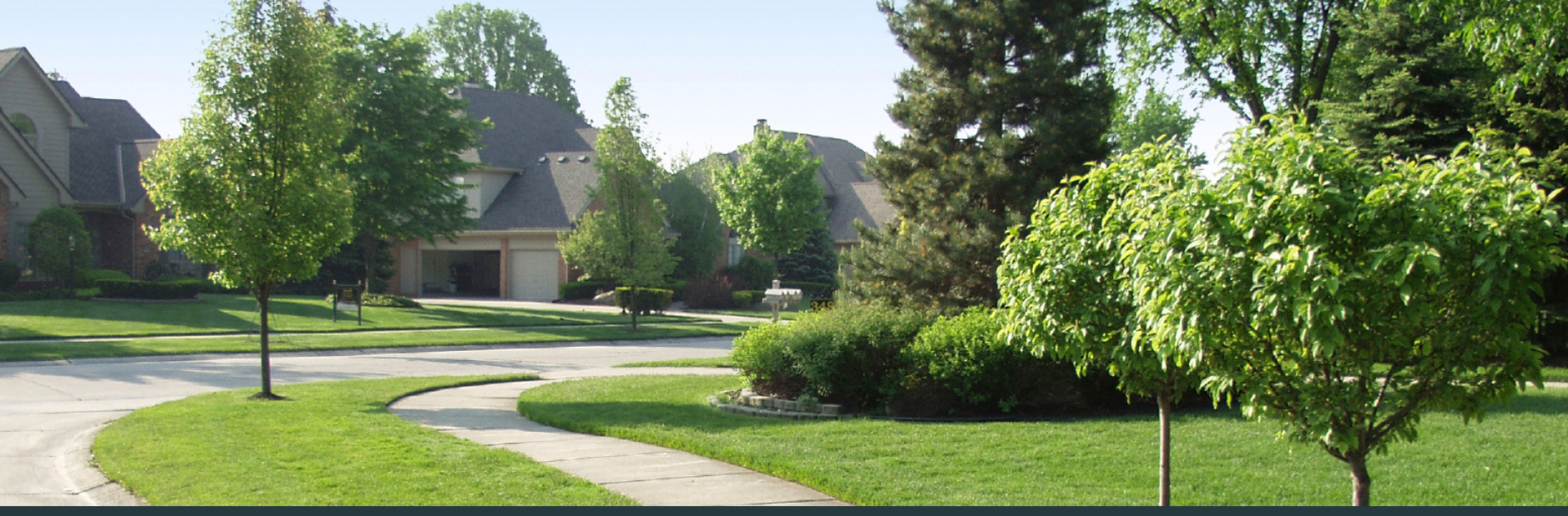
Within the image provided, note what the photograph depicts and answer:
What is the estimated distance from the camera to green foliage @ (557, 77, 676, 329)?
3372 centimetres

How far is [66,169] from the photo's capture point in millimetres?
38219

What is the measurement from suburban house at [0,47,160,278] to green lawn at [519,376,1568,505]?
104ft

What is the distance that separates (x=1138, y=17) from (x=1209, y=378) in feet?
71.6

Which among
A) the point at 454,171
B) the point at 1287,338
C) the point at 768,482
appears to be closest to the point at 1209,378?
the point at 1287,338

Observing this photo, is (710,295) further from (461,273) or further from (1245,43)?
(1245,43)

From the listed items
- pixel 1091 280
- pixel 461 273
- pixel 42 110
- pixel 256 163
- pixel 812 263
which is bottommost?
pixel 1091 280

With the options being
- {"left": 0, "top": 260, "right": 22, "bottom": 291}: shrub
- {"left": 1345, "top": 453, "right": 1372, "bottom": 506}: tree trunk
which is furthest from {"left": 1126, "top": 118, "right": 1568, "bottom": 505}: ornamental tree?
{"left": 0, "top": 260, "right": 22, "bottom": 291}: shrub

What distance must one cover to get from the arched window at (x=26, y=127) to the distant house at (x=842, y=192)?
27.7 metres

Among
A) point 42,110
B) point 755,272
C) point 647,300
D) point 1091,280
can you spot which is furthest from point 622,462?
point 755,272

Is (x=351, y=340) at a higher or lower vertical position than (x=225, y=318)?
lower

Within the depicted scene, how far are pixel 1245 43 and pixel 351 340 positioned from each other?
20.8 meters

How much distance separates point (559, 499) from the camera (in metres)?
7.06

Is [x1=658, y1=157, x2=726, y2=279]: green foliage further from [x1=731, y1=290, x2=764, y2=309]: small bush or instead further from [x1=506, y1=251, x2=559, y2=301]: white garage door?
[x1=506, y1=251, x2=559, y2=301]: white garage door

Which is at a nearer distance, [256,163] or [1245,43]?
[256,163]
